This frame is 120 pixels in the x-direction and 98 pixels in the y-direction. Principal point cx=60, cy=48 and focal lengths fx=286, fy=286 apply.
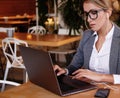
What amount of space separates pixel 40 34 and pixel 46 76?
3631mm

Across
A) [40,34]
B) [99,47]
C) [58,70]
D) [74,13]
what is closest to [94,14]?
[99,47]

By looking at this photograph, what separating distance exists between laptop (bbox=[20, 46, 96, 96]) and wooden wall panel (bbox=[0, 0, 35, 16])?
355 inches

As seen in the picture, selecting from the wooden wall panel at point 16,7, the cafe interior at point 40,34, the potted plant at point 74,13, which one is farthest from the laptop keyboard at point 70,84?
the wooden wall panel at point 16,7

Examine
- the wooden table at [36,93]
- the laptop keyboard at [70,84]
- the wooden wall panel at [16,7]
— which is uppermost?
the wooden wall panel at [16,7]

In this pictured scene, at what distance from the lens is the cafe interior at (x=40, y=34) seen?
406cm

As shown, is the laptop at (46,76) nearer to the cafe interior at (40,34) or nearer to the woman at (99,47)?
the woman at (99,47)

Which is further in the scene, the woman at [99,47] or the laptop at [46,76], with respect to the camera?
the woman at [99,47]

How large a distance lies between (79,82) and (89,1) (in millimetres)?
555

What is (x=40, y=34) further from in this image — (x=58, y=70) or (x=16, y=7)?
(x=16, y=7)

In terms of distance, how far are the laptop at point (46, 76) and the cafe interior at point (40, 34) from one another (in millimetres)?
1228

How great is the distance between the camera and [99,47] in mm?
2051

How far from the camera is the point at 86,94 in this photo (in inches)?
59.2

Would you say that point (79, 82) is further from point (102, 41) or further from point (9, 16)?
point (9, 16)

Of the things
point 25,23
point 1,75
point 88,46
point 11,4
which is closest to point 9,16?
point 11,4
